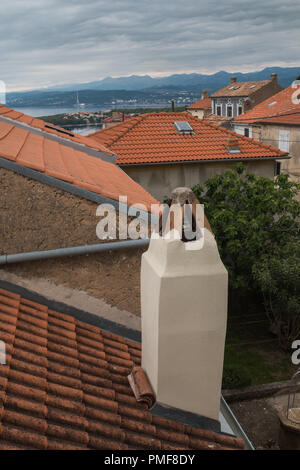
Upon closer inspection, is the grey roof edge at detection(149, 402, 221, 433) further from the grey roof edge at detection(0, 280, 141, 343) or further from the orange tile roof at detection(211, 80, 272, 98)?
the orange tile roof at detection(211, 80, 272, 98)

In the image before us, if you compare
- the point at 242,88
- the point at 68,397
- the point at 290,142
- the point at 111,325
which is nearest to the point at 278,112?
the point at 290,142

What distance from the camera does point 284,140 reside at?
30.0m

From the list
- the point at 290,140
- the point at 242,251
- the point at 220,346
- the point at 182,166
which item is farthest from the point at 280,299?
the point at 290,140

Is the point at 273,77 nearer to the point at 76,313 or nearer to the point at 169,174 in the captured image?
the point at 169,174

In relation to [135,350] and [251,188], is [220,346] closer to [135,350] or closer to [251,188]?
[135,350]

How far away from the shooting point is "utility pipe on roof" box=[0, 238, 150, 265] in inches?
220

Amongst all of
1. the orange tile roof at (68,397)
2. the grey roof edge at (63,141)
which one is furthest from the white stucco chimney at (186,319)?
the grey roof edge at (63,141)

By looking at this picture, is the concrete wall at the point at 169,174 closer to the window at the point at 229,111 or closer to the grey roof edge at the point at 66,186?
the grey roof edge at the point at 66,186

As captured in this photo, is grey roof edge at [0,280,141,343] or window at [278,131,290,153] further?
window at [278,131,290,153]

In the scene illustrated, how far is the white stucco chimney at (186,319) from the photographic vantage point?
3.90 metres

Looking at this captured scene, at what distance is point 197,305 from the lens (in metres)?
3.93

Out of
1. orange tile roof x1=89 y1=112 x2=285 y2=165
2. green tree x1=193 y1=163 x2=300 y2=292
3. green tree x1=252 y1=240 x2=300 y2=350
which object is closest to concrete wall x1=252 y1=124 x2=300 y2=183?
orange tile roof x1=89 y1=112 x2=285 y2=165

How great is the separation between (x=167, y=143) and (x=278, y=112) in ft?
63.2

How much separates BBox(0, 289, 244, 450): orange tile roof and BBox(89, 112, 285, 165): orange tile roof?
11.4 meters
